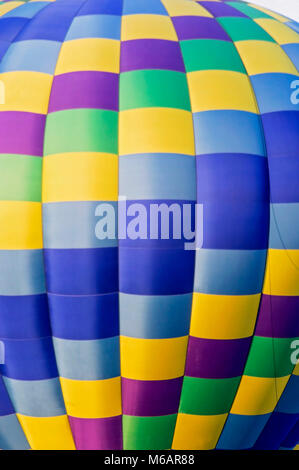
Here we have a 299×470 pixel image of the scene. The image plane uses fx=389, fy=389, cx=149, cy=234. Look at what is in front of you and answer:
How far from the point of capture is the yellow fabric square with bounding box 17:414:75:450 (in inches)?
141

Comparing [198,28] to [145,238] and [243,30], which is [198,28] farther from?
[145,238]

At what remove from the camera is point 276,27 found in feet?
12.8

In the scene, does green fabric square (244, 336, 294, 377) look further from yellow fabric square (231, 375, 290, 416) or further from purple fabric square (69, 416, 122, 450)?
purple fabric square (69, 416, 122, 450)

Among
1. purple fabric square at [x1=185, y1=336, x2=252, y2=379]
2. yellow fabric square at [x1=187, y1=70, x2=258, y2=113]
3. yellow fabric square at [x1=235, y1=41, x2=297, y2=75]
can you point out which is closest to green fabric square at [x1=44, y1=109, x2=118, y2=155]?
yellow fabric square at [x1=187, y1=70, x2=258, y2=113]

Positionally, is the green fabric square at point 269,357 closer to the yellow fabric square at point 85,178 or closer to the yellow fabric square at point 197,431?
the yellow fabric square at point 197,431

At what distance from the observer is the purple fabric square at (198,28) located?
11.7ft

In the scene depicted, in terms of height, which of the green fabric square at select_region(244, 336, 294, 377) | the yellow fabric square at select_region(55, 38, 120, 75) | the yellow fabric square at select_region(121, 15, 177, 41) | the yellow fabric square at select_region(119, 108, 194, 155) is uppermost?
the yellow fabric square at select_region(121, 15, 177, 41)

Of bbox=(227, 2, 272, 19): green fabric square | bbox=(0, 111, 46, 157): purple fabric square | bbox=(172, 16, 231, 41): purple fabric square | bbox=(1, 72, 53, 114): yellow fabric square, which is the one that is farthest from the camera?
bbox=(227, 2, 272, 19): green fabric square

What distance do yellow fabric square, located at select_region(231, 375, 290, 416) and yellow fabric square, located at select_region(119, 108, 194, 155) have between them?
6.85ft

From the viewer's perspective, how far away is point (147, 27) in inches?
141

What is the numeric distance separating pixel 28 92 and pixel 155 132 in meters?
1.16

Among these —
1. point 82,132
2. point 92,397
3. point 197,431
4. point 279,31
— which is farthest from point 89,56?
point 197,431
